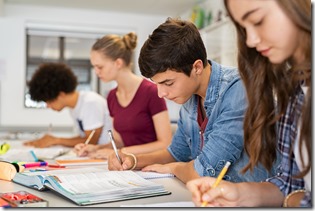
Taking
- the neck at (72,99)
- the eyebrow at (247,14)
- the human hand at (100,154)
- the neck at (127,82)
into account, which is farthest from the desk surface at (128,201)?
the neck at (72,99)

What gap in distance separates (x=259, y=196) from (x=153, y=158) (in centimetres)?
68

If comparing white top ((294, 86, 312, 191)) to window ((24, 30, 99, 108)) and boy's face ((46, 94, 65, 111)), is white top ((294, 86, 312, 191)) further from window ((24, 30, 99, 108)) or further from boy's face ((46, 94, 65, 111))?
window ((24, 30, 99, 108))

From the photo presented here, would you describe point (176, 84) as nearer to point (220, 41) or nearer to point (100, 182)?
point (100, 182)

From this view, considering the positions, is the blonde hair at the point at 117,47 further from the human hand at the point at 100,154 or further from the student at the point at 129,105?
the human hand at the point at 100,154

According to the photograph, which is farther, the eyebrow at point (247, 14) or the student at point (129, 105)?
the student at point (129, 105)

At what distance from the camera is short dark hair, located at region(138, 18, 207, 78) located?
3.96 feet

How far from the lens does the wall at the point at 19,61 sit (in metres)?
3.99

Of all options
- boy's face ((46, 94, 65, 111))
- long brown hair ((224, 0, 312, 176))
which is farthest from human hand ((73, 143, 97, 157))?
long brown hair ((224, 0, 312, 176))

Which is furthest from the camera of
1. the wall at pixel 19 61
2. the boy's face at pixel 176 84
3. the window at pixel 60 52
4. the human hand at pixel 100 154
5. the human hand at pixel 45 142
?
the window at pixel 60 52

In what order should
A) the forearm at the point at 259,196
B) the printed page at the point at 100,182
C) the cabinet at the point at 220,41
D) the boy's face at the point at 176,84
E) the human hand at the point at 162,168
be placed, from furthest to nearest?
the cabinet at the point at 220,41
the human hand at the point at 162,168
the boy's face at the point at 176,84
the printed page at the point at 100,182
the forearm at the point at 259,196

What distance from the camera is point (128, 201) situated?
965mm

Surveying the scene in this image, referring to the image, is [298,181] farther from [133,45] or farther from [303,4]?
[133,45]

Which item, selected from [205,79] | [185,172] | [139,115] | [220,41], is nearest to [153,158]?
[185,172]

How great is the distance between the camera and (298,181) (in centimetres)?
89
